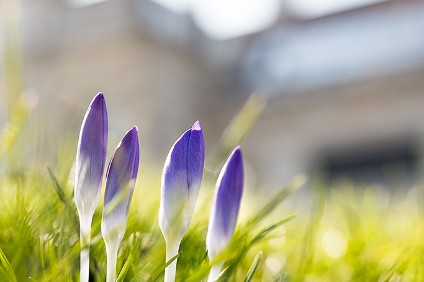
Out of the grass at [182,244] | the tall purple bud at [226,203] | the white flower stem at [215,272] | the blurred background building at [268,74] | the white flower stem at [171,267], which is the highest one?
the tall purple bud at [226,203]

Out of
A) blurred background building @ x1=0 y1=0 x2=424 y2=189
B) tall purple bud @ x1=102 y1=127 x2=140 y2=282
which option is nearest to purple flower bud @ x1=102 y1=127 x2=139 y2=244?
tall purple bud @ x1=102 y1=127 x2=140 y2=282

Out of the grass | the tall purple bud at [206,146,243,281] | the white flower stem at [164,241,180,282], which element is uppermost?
the tall purple bud at [206,146,243,281]

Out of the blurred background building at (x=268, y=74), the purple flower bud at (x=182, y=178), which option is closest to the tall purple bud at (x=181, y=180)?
the purple flower bud at (x=182, y=178)

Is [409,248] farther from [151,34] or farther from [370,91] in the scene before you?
[151,34]

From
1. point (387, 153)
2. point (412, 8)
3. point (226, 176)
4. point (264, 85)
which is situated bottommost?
point (387, 153)

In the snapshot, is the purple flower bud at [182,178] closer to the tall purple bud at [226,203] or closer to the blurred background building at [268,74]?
the tall purple bud at [226,203]

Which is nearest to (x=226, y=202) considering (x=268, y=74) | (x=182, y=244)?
(x=182, y=244)

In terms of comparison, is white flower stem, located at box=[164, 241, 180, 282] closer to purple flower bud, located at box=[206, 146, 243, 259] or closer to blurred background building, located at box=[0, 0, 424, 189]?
purple flower bud, located at box=[206, 146, 243, 259]

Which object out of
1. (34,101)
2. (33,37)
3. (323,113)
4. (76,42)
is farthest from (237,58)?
(34,101)
